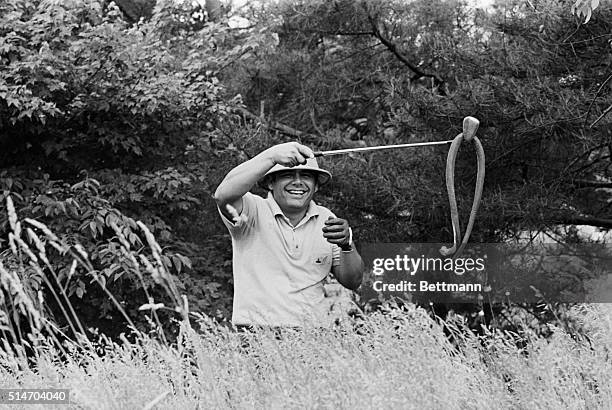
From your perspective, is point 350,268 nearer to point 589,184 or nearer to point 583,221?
point 583,221

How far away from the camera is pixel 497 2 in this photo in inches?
290

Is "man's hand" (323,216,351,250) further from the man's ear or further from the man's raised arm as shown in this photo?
the man's ear

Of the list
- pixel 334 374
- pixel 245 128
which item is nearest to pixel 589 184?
pixel 245 128

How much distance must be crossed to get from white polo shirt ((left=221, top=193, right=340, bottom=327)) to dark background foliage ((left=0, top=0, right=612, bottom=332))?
84.9 inches

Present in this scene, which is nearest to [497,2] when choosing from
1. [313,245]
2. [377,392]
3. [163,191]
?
[163,191]

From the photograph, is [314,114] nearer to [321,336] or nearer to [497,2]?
[497,2]

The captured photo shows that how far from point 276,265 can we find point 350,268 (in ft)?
0.80

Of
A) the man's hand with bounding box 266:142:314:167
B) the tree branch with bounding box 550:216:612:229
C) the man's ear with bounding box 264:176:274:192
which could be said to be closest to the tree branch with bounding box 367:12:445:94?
the tree branch with bounding box 550:216:612:229

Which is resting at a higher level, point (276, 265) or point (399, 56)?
point (399, 56)

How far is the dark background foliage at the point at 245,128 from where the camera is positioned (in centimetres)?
598

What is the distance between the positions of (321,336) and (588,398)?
2.55 ft

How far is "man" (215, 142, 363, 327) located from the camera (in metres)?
3.21

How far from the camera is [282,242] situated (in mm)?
3393

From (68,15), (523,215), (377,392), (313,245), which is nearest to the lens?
(377,392)
